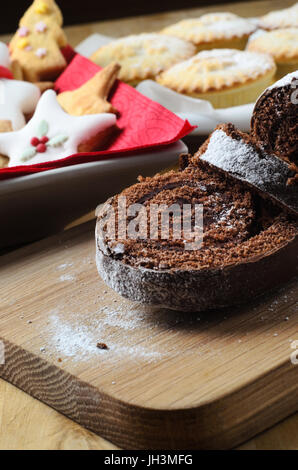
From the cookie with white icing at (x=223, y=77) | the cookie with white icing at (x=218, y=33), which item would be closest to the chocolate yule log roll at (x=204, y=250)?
the cookie with white icing at (x=223, y=77)

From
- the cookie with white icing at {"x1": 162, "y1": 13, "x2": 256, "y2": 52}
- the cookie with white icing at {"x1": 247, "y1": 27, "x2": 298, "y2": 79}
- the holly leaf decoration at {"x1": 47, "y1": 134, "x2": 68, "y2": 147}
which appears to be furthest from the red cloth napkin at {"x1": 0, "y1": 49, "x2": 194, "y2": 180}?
the cookie with white icing at {"x1": 162, "y1": 13, "x2": 256, "y2": 52}

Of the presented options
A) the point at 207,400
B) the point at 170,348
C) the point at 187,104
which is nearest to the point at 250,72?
the point at 187,104

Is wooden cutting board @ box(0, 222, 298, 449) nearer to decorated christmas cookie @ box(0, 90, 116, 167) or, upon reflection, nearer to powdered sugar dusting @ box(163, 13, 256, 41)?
→ decorated christmas cookie @ box(0, 90, 116, 167)

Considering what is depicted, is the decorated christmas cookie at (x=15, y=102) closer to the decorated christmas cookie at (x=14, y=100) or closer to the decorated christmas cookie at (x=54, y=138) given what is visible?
the decorated christmas cookie at (x=14, y=100)

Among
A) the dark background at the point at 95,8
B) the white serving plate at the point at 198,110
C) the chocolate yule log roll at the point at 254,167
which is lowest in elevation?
the dark background at the point at 95,8

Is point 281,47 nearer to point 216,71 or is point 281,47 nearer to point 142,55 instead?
point 216,71

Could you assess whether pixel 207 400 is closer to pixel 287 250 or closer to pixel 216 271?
pixel 216 271

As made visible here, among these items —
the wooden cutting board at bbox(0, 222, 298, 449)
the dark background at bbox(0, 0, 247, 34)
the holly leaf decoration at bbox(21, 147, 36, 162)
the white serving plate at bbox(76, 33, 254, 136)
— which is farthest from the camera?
the dark background at bbox(0, 0, 247, 34)
